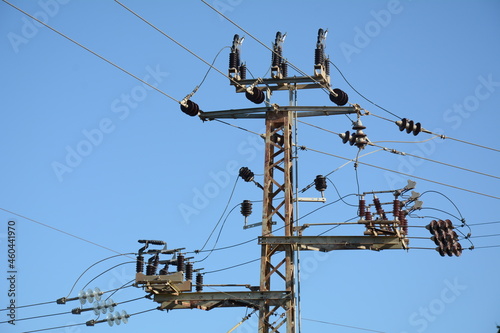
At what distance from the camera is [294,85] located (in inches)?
1126

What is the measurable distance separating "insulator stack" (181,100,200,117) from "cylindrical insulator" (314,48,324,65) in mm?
3154

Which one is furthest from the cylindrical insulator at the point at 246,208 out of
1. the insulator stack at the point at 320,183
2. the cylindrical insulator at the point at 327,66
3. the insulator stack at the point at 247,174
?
the cylindrical insulator at the point at 327,66

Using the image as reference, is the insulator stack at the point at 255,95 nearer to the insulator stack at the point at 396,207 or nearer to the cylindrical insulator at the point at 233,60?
the cylindrical insulator at the point at 233,60

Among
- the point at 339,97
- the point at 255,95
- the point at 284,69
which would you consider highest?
the point at 284,69

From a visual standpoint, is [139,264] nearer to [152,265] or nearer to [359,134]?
[152,265]

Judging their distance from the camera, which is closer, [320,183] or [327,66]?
[320,183]

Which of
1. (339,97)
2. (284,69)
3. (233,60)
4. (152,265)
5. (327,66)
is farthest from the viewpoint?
(327,66)

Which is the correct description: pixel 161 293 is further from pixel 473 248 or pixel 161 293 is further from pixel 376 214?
pixel 473 248

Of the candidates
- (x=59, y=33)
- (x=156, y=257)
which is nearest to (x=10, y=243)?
(x=156, y=257)

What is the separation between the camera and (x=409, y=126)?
29.8m

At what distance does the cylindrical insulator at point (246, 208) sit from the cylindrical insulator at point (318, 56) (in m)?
3.85

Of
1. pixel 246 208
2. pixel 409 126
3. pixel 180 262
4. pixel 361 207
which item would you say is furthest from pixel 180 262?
pixel 409 126

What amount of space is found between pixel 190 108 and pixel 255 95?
1.62 metres

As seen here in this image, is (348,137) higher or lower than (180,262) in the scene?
higher
